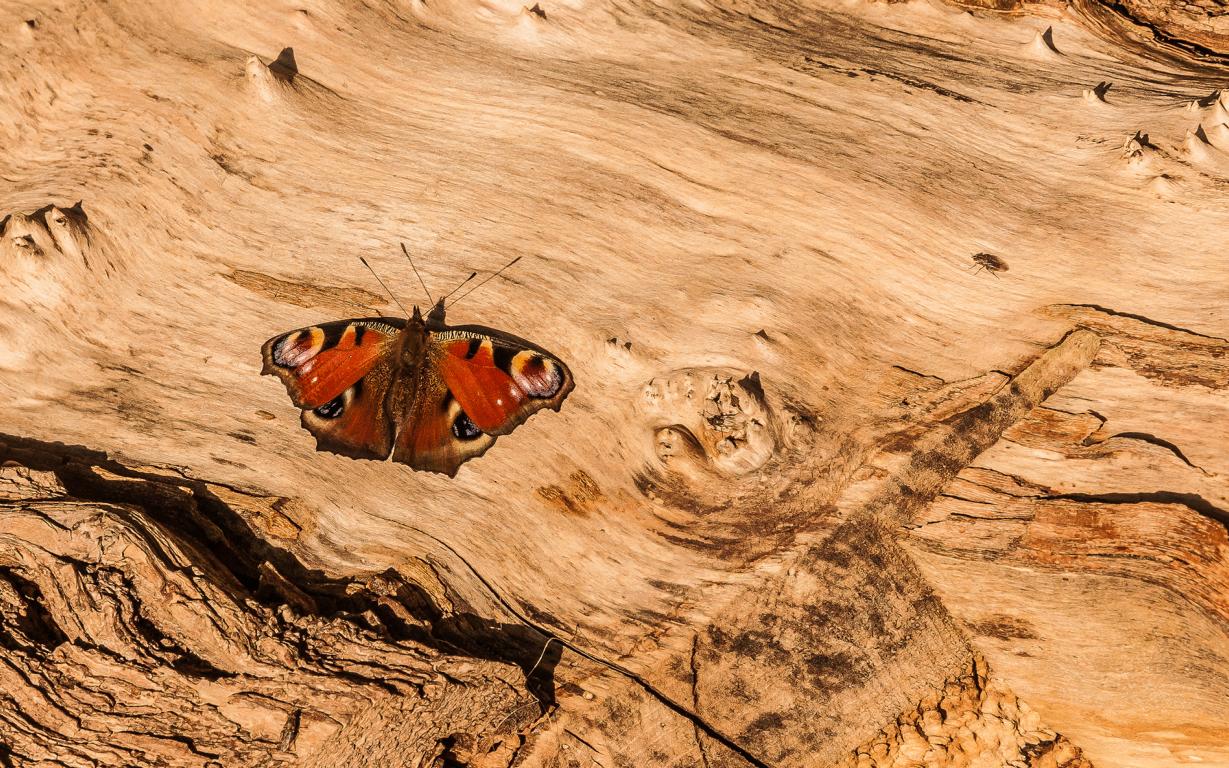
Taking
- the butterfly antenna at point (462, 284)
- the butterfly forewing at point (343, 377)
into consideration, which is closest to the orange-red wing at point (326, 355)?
the butterfly forewing at point (343, 377)

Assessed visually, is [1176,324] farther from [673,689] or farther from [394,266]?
[394,266]

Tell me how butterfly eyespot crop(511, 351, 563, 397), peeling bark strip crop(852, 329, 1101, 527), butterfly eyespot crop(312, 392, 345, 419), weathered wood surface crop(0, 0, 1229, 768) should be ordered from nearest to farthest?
weathered wood surface crop(0, 0, 1229, 768), peeling bark strip crop(852, 329, 1101, 527), butterfly eyespot crop(511, 351, 563, 397), butterfly eyespot crop(312, 392, 345, 419)

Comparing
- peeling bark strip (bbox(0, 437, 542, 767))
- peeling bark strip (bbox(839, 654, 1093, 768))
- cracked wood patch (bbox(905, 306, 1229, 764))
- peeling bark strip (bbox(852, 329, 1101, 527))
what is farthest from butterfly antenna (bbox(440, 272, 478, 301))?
peeling bark strip (bbox(839, 654, 1093, 768))

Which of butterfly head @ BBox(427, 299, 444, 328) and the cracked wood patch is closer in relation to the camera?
the cracked wood patch

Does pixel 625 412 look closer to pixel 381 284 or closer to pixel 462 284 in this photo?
pixel 462 284

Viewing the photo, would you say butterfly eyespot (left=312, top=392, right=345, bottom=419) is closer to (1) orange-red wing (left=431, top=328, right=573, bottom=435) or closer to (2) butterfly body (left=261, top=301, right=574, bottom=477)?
(2) butterfly body (left=261, top=301, right=574, bottom=477)

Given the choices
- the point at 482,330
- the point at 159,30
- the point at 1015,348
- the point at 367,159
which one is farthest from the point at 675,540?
the point at 159,30

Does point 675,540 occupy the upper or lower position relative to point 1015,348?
lower
